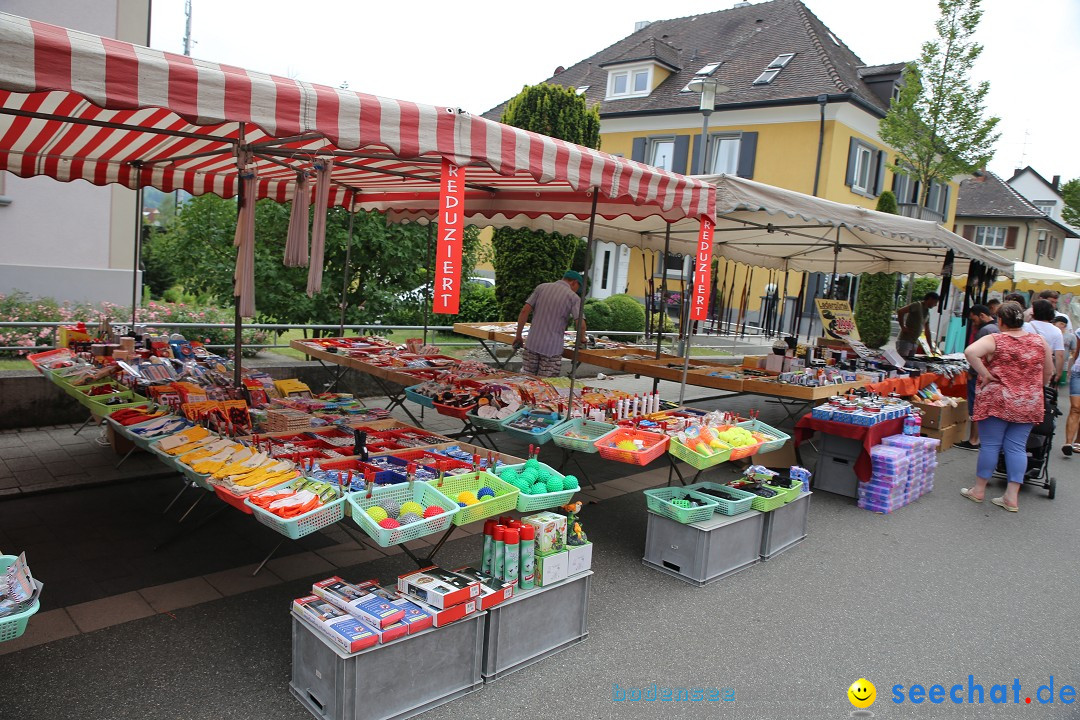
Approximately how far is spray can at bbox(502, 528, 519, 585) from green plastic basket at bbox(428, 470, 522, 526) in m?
0.18

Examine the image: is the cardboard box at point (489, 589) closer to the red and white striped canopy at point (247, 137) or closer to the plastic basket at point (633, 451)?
the plastic basket at point (633, 451)

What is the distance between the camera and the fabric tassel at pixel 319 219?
5.43 meters

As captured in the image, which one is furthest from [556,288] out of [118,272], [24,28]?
[118,272]

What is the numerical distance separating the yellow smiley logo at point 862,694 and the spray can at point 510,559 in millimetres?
1703

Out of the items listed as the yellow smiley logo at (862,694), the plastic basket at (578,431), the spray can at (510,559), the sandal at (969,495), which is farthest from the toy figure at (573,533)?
the sandal at (969,495)

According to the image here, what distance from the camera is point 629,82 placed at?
26.2 m

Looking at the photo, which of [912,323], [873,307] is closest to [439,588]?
[912,323]

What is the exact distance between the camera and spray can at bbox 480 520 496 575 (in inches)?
134

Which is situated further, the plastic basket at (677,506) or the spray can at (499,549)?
the plastic basket at (677,506)

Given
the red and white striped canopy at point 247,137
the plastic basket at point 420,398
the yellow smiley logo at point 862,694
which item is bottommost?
the yellow smiley logo at point 862,694

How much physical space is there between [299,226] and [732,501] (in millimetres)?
4143

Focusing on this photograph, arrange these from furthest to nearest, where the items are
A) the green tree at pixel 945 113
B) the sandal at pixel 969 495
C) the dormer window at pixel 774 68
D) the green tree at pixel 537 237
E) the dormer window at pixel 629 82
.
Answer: the dormer window at pixel 629 82, the dormer window at pixel 774 68, the green tree at pixel 945 113, the green tree at pixel 537 237, the sandal at pixel 969 495

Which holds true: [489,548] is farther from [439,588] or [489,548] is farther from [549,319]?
[549,319]

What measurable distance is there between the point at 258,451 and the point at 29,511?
6.88ft
